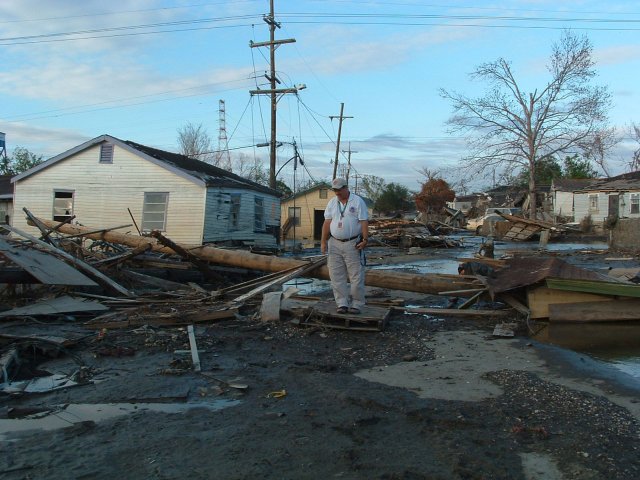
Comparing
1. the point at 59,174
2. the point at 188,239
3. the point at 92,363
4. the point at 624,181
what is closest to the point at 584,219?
the point at 624,181

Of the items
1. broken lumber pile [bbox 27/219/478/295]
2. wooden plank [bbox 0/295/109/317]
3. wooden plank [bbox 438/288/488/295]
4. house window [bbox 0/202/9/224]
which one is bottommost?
wooden plank [bbox 0/295/109/317]

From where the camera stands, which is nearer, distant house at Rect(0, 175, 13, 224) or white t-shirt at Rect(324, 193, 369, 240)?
white t-shirt at Rect(324, 193, 369, 240)

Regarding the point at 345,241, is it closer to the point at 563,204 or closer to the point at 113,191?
the point at 113,191

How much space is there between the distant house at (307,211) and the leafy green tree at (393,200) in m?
27.9

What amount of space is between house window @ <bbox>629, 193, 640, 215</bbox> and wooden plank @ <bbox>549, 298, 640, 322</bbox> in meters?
35.2

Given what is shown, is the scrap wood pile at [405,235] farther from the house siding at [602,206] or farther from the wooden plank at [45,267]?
the wooden plank at [45,267]

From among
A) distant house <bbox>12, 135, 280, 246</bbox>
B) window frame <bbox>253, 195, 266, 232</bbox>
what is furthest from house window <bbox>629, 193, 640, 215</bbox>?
distant house <bbox>12, 135, 280, 246</bbox>

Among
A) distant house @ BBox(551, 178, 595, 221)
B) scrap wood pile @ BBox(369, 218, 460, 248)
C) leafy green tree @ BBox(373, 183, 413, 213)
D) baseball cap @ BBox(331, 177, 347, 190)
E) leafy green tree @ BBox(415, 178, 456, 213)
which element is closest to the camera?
baseball cap @ BBox(331, 177, 347, 190)

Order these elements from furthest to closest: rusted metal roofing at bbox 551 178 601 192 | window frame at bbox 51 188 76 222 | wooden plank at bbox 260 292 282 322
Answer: rusted metal roofing at bbox 551 178 601 192, window frame at bbox 51 188 76 222, wooden plank at bbox 260 292 282 322

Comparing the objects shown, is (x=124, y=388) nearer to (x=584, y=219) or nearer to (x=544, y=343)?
(x=544, y=343)

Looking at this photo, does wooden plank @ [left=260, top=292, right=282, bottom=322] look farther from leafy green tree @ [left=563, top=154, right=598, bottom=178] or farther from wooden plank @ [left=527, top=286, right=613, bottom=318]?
leafy green tree @ [left=563, top=154, right=598, bottom=178]

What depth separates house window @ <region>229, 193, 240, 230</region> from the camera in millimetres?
22438

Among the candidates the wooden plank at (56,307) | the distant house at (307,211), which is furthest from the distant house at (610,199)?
the wooden plank at (56,307)

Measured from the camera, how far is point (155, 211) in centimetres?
2166
